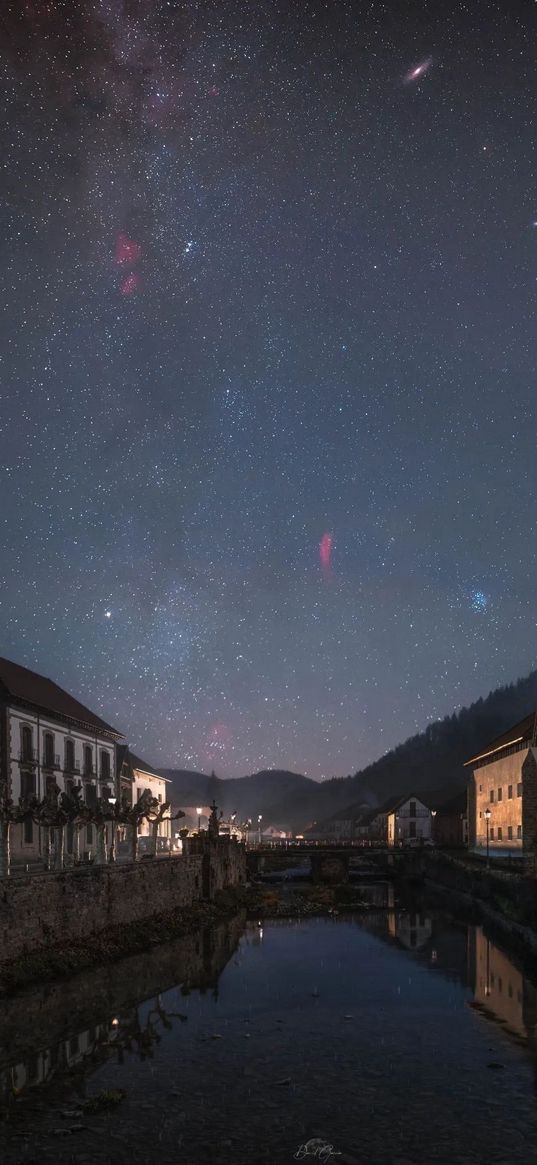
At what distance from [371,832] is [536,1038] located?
161 meters

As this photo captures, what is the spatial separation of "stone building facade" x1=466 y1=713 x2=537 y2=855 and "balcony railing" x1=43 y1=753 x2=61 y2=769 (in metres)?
29.9

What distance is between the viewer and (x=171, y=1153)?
1675 centimetres

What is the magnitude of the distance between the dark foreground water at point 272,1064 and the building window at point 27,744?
22634mm

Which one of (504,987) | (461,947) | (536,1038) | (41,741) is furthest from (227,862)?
(536,1038)

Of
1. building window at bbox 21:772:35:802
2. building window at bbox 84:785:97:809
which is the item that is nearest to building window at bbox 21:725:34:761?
building window at bbox 21:772:35:802

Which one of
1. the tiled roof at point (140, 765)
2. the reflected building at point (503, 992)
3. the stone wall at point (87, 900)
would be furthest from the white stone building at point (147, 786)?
the reflected building at point (503, 992)

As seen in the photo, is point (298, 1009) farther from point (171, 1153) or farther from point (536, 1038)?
point (171, 1153)

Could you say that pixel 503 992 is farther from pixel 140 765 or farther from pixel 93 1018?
pixel 140 765

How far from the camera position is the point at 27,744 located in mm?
58406

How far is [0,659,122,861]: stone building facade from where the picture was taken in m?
55.1

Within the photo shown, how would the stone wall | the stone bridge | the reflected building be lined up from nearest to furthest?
the reflected building
the stone wall
the stone bridge

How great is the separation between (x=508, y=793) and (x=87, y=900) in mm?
42610

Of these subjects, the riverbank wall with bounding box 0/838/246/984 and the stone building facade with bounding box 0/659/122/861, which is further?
the stone building facade with bounding box 0/659/122/861

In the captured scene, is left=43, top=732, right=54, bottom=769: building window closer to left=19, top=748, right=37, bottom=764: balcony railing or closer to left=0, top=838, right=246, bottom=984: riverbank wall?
left=19, top=748, right=37, bottom=764: balcony railing
